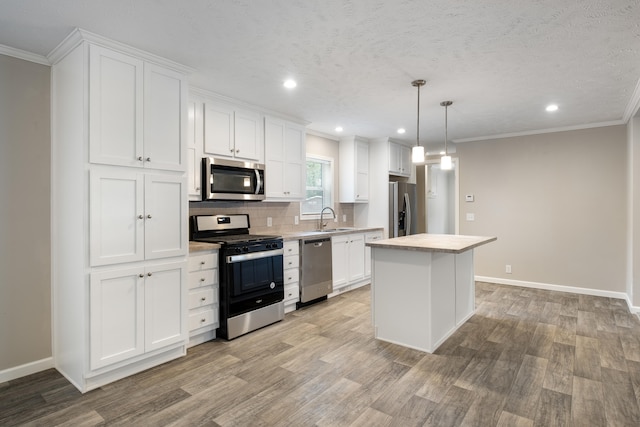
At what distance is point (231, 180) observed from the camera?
3723mm

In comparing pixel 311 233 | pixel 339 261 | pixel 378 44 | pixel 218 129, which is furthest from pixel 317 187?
pixel 378 44

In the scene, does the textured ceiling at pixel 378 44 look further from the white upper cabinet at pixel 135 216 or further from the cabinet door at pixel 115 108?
the white upper cabinet at pixel 135 216

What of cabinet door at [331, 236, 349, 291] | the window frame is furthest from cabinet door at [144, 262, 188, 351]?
the window frame

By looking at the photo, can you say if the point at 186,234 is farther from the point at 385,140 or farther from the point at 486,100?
the point at 385,140

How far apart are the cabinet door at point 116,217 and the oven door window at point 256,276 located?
0.93 meters

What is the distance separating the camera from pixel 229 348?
10.2 ft

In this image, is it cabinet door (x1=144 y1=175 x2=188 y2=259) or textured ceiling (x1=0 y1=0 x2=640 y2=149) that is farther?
cabinet door (x1=144 y1=175 x2=188 y2=259)

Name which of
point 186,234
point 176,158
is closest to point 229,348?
point 186,234

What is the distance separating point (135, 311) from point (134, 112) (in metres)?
1.46

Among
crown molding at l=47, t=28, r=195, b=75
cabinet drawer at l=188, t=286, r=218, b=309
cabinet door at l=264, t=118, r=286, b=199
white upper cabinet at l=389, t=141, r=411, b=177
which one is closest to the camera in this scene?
crown molding at l=47, t=28, r=195, b=75

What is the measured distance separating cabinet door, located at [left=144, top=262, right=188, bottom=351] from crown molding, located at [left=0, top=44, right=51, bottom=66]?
1756mm

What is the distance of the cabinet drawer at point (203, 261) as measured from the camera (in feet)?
10.1

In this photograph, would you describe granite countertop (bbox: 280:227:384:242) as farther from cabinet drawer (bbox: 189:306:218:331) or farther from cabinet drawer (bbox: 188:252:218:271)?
cabinet drawer (bbox: 189:306:218:331)

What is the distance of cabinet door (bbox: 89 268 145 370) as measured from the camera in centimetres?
240
